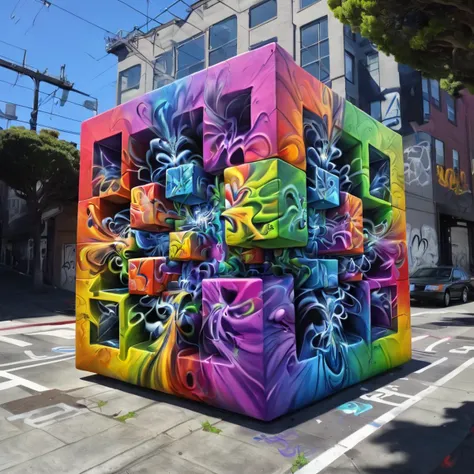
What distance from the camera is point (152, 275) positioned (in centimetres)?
550

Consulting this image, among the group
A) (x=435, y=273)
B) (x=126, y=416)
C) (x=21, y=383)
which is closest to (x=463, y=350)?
(x=126, y=416)

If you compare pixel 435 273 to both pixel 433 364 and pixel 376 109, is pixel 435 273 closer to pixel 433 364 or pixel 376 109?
pixel 433 364

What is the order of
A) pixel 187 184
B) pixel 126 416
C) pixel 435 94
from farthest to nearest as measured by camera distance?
1. pixel 435 94
2. pixel 187 184
3. pixel 126 416

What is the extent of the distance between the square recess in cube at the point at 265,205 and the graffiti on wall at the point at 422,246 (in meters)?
19.4

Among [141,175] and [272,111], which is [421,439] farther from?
[141,175]

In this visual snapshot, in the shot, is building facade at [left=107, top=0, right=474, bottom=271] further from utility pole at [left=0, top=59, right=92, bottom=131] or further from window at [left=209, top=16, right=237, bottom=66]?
utility pole at [left=0, top=59, right=92, bottom=131]

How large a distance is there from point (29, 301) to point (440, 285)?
17304 millimetres

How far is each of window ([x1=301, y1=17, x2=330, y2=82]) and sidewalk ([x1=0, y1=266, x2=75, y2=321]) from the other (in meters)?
18.5

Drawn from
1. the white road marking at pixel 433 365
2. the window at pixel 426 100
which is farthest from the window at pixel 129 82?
the white road marking at pixel 433 365

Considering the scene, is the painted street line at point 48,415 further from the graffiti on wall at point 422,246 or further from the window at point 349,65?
the window at point 349,65

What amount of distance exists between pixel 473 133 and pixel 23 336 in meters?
32.4

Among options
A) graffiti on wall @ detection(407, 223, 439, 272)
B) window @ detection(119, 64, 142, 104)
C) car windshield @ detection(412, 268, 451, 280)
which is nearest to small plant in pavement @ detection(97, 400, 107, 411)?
car windshield @ detection(412, 268, 451, 280)

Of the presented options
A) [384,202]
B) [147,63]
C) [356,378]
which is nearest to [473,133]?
[147,63]

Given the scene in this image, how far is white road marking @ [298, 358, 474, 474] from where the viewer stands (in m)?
3.55
